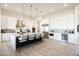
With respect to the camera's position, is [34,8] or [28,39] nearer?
[34,8]

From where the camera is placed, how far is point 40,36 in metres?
2.93

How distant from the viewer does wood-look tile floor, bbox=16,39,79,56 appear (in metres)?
2.62

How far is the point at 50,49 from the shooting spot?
287 centimetres

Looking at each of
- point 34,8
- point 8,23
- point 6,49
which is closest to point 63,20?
point 34,8

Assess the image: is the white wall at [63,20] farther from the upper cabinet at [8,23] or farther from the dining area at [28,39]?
the upper cabinet at [8,23]

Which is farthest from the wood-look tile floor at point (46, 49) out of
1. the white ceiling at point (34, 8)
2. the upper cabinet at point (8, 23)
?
the white ceiling at point (34, 8)

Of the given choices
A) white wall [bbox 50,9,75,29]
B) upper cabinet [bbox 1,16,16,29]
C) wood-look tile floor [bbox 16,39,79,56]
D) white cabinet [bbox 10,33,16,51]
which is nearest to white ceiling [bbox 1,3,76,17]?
white wall [bbox 50,9,75,29]

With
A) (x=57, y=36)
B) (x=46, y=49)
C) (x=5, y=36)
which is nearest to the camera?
(x=5, y=36)

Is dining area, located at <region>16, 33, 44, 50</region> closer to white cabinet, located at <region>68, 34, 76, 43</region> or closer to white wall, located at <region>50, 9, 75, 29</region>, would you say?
white wall, located at <region>50, 9, 75, 29</region>

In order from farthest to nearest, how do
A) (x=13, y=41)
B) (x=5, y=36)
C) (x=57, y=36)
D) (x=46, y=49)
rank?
1. (x=57, y=36)
2. (x=46, y=49)
3. (x=13, y=41)
4. (x=5, y=36)

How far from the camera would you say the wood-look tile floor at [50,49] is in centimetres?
262

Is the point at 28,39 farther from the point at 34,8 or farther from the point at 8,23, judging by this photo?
the point at 34,8

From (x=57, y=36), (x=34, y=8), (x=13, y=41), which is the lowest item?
(x=13, y=41)

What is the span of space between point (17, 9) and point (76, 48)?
2522 mm
